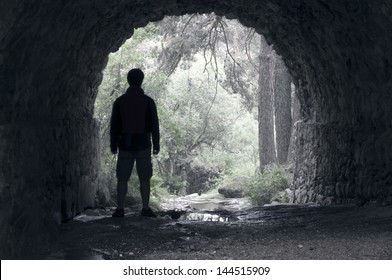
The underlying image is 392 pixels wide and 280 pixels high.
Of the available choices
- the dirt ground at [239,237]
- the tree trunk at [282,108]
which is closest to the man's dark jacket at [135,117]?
the dirt ground at [239,237]

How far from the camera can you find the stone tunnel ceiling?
5.53 metres

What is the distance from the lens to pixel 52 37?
661 centimetres

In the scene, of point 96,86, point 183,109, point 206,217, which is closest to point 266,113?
point 183,109

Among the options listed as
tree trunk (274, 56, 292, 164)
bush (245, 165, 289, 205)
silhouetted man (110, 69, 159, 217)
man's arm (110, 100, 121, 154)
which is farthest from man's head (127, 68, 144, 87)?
tree trunk (274, 56, 292, 164)

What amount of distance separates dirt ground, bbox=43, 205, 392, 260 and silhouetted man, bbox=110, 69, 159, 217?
0.71 metres

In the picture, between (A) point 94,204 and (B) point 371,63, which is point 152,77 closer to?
(A) point 94,204

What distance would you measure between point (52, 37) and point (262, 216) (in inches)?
177

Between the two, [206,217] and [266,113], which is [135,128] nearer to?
[206,217]

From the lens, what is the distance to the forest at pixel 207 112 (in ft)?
54.3

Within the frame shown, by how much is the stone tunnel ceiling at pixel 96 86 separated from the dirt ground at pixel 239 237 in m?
0.44

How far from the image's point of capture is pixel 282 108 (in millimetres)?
19000

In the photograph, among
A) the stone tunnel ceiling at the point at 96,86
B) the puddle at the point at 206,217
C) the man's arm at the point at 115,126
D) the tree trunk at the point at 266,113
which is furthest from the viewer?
the tree trunk at the point at 266,113

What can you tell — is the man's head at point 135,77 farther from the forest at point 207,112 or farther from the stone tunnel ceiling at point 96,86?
the forest at point 207,112

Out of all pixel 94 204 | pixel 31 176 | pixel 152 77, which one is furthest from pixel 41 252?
pixel 152 77
